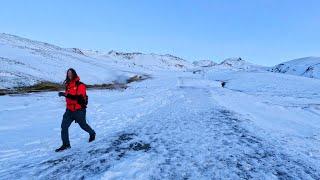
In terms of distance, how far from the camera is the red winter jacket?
11.3 m

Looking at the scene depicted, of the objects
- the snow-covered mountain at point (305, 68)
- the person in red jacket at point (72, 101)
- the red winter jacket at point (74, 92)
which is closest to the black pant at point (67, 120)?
the person in red jacket at point (72, 101)

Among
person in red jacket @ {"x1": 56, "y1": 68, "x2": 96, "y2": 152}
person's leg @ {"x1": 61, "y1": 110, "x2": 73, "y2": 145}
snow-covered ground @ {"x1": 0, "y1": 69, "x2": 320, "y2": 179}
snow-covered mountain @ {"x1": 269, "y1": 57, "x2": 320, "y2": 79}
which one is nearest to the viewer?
snow-covered ground @ {"x1": 0, "y1": 69, "x2": 320, "y2": 179}

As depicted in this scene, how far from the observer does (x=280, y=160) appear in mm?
10250

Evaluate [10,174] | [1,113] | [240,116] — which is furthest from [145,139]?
[1,113]

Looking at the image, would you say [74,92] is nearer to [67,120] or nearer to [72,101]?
[72,101]

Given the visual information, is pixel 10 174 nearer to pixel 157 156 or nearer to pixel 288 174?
pixel 157 156

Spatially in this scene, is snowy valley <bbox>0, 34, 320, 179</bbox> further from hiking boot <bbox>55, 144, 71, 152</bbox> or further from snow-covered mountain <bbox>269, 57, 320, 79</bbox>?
snow-covered mountain <bbox>269, 57, 320, 79</bbox>

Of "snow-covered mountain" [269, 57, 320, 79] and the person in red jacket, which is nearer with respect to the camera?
the person in red jacket

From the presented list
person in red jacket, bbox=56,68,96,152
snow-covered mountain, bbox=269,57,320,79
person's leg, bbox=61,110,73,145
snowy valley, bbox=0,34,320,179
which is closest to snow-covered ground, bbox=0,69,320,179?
snowy valley, bbox=0,34,320,179

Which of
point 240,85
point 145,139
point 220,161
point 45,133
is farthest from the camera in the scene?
point 240,85

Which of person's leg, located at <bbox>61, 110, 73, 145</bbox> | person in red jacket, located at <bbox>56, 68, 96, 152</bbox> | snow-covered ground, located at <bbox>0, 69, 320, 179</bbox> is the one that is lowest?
snow-covered ground, located at <bbox>0, 69, 320, 179</bbox>

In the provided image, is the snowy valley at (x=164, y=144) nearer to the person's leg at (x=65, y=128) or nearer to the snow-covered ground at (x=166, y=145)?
the snow-covered ground at (x=166, y=145)

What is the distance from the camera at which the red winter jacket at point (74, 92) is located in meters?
11.3

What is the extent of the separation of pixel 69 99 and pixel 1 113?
8687 mm
